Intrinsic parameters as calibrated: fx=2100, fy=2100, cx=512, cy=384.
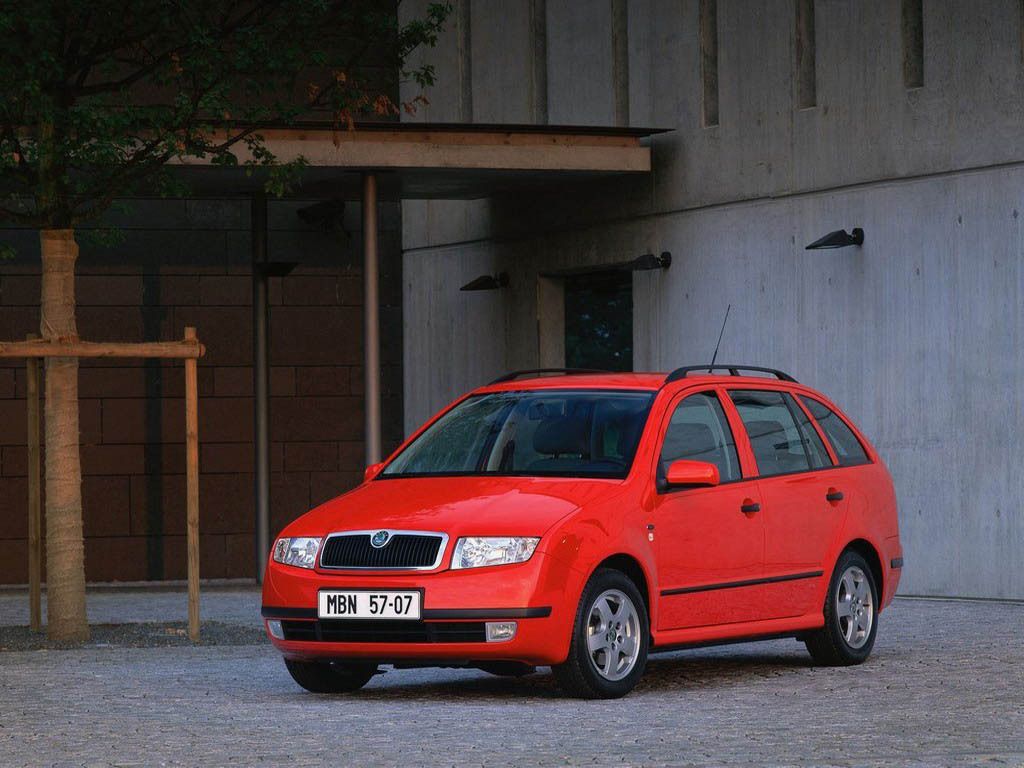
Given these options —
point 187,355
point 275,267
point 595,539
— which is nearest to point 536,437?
point 595,539

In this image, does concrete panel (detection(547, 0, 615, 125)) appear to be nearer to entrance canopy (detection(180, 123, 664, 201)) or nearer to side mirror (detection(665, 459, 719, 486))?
entrance canopy (detection(180, 123, 664, 201))

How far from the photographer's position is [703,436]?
11070 millimetres

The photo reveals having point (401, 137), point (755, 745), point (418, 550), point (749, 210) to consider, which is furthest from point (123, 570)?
point (755, 745)

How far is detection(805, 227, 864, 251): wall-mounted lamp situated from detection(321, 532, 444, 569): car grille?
8.62 meters

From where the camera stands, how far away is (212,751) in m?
8.18

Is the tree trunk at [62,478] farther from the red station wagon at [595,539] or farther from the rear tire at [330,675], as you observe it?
the rear tire at [330,675]

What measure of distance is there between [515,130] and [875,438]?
14.2ft

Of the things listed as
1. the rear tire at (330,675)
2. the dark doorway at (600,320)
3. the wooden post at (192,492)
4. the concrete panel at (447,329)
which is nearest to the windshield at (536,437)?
the rear tire at (330,675)

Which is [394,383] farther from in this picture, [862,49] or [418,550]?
[418,550]

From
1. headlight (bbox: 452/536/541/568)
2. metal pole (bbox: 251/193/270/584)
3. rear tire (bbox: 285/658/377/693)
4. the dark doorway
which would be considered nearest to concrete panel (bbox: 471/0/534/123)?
the dark doorway

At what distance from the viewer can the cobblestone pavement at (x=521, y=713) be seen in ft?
26.3

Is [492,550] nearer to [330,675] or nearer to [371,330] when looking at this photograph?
[330,675]

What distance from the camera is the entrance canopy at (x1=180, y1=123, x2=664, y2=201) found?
728 inches

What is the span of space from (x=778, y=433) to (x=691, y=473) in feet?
4.71
